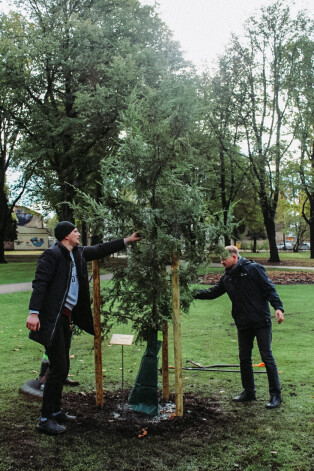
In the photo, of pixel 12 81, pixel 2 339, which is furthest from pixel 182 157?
pixel 12 81

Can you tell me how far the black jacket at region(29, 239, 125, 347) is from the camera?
4531mm

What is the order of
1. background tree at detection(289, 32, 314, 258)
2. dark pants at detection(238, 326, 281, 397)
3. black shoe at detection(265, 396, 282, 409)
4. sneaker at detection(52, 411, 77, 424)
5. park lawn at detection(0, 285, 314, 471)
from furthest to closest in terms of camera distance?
1. background tree at detection(289, 32, 314, 258)
2. dark pants at detection(238, 326, 281, 397)
3. black shoe at detection(265, 396, 282, 409)
4. sneaker at detection(52, 411, 77, 424)
5. park lawn at detection(0, 285, 314, 471)

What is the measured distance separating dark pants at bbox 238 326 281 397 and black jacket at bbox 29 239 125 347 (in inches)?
81.2

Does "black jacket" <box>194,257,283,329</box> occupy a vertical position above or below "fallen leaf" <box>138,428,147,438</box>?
above

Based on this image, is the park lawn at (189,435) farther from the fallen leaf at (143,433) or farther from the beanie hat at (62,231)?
the beanie hat at (62,231)

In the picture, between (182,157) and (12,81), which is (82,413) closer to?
(182,157)

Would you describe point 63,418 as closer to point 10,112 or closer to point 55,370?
point 55,370

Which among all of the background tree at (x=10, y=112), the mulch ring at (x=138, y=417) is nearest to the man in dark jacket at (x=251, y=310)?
the mulch ring at (x=138, y=417)

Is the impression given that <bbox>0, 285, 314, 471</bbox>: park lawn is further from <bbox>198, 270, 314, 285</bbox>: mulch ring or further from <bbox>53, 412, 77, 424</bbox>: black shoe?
<bbox>198, 270, 314, 285</bbox>: mulch ring

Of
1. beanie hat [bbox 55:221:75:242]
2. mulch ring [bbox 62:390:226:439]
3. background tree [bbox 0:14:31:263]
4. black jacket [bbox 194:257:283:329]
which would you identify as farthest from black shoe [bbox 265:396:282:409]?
background tree [bbox 0:14:31:263]

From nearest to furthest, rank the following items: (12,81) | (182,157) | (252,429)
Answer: (252,429), (182,157), (12,81)

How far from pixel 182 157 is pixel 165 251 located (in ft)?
3.59

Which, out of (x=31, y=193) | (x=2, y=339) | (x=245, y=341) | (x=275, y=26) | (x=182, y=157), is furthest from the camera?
(x=31, y=193)

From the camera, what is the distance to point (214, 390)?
6.16 metres
